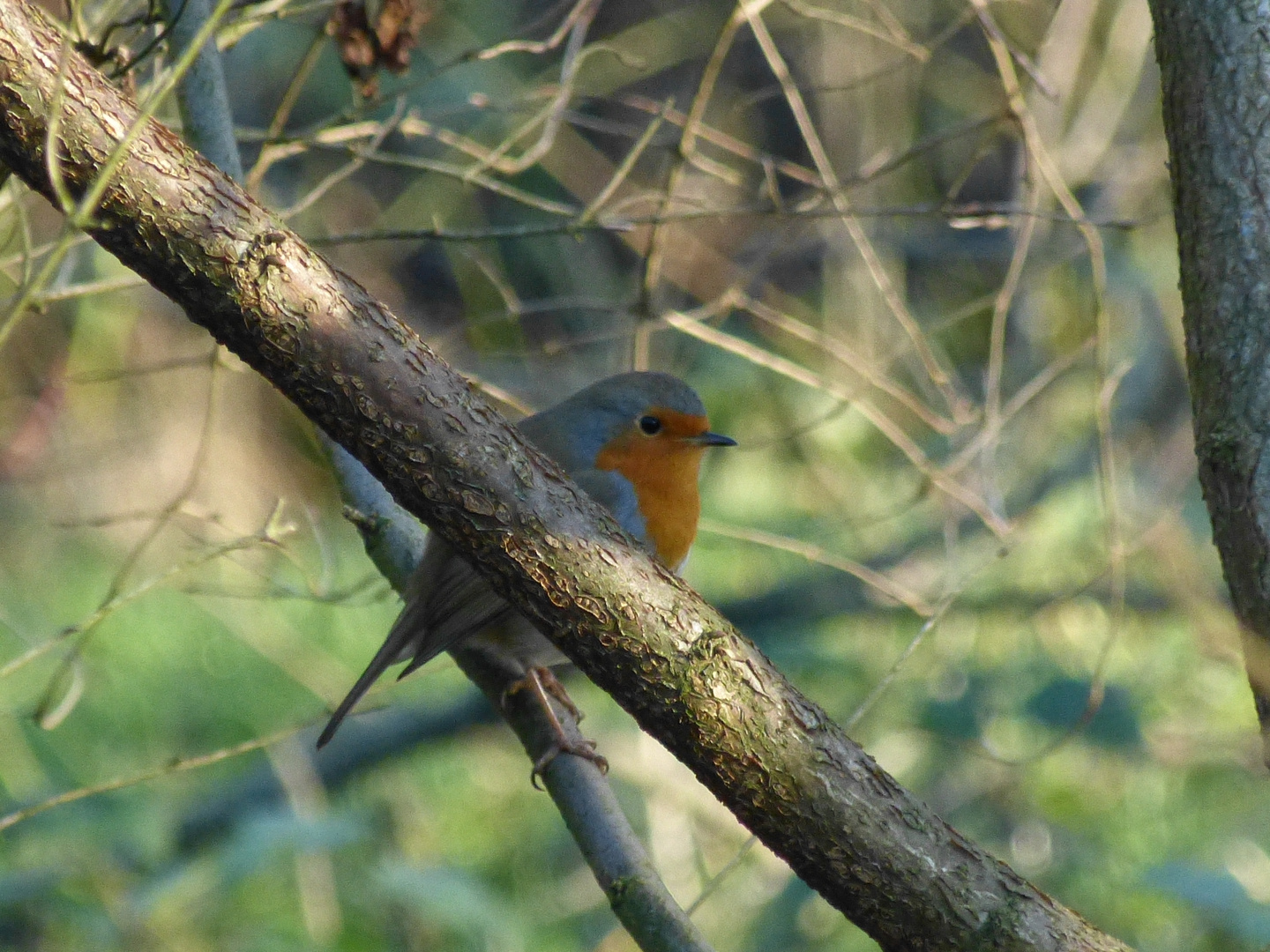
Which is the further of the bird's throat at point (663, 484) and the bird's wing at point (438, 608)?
the bird's throat at point (663, 484)

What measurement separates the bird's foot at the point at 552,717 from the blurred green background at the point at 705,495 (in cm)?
38

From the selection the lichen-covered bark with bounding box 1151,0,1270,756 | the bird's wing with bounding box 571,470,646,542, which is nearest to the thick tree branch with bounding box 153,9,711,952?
the bird's wing with bounding box 571,470,646,542

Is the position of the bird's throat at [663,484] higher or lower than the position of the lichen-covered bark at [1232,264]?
lower

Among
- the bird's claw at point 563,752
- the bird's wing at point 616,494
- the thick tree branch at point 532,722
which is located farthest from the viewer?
the bird's wing at point 616,494

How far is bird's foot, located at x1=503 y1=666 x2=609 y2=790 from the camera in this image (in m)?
2.84

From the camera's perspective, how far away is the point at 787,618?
539 cm

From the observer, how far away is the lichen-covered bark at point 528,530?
1564 mm

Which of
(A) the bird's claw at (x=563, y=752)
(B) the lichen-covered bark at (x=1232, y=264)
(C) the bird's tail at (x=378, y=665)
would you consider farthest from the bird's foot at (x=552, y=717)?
(B) the lichen-covered bark at (x=1232, y=264)

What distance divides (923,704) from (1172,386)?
2959 mm

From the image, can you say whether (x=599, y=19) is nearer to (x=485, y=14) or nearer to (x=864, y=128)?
(x=485, y=14)

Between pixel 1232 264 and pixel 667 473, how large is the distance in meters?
1.78

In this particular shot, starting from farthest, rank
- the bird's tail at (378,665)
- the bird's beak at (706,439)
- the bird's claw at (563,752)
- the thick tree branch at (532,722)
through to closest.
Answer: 1. the bird's beak at (706,439)
2. the bird's tail at (378,665)
3. the bird's claw at (563,752)
4. the thick tree branch at (532,722)

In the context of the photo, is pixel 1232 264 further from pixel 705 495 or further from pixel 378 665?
pixel 705 495

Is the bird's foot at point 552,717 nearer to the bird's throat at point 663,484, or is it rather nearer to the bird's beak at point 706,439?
the bird's throat at point 663,484
